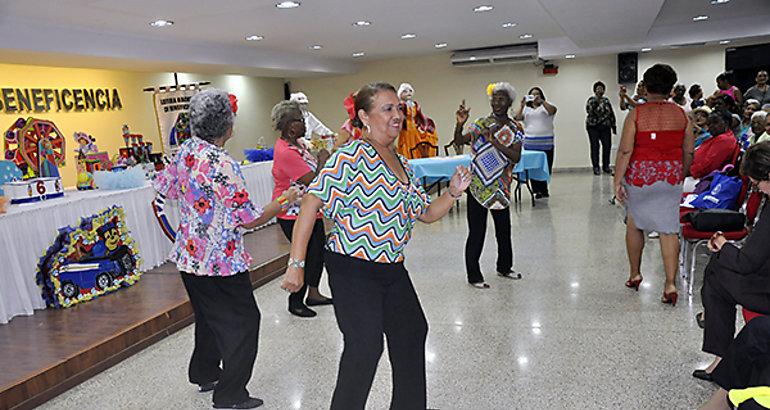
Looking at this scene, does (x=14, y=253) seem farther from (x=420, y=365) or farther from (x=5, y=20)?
(x=420, y=365)

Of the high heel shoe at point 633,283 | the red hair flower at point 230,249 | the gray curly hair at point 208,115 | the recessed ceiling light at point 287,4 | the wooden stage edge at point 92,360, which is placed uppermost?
the recessed ceiling light at point 287,4

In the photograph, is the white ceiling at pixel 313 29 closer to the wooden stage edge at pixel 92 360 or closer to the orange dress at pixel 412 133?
the orange dress at pixel 412 133

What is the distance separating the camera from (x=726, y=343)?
2.45 m

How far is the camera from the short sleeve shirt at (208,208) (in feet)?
7.55

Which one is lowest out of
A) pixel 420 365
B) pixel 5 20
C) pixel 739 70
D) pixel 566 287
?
pixel 566 287

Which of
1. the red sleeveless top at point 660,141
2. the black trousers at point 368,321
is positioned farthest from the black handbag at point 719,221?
the black trousers at point 368,321

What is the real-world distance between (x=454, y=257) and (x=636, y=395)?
109 inches

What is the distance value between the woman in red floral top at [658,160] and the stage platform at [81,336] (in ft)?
9.54

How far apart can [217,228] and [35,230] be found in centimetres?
221

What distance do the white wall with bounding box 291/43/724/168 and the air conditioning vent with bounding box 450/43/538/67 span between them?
1.87 feet

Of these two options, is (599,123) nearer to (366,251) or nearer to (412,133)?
(412,133)

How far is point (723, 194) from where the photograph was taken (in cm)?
415

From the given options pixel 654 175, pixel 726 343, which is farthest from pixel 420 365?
pixel 654 175

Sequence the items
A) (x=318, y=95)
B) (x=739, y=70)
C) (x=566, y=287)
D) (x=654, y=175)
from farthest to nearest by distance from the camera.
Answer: (x=318, y=95) < (x=739, y=70) < (x=566, y=287) < (x=654, y=175)
